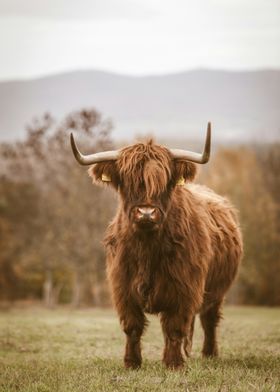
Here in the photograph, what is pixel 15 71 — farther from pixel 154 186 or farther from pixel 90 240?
pixel 154 186

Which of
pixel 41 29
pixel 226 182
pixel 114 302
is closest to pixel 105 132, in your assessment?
pixel 226 182

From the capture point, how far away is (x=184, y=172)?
7105 mm

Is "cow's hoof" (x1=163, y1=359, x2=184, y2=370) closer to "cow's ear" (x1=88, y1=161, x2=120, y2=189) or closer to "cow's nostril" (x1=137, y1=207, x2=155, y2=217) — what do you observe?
"cow's nostril" (x1=137, y1=207, x2=155, y2=217)

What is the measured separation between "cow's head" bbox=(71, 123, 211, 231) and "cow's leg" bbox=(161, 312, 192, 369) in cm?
112

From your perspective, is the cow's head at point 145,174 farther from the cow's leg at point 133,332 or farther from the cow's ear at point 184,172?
the cow's leg at point 133,332

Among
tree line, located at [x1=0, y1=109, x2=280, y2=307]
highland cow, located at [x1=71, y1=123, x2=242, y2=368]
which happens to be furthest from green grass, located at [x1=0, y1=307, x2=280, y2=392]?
tree line, located at [x1=0, y1=109, x2=280, y2=307]

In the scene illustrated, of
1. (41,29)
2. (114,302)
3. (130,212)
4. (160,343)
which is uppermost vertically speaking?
(41,29)

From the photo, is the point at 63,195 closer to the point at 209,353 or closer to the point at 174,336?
the point at 209,353

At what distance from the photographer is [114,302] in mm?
7297

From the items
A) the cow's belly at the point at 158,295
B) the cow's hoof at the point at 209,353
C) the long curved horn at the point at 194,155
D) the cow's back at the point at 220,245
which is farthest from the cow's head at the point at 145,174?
the cow's hoof at the point at 209,353

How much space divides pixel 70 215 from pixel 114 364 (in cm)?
2317

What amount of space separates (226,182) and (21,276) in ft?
47.6

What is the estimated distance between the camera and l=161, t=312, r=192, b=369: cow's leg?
271 inches

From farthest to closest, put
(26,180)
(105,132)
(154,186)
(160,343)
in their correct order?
1. (26,180)
2. (105,132)
3. (160,343)
4. (154,186)
